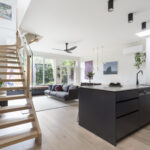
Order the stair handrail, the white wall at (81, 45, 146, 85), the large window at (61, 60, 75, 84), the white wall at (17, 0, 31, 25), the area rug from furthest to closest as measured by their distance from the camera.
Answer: the large window at (61, 60, 75, 84) < the white wall at (81, 45, 146, 85) < the area rug < the white wall at (17, 0, 31, 25) < the stair handrail

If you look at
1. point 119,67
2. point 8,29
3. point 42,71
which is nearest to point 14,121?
point 8,29

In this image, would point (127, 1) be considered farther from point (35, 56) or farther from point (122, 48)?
point (35, 56)

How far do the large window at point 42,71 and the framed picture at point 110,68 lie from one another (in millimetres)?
4162

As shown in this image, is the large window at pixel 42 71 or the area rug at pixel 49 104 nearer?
the area rug at pixel 49 104

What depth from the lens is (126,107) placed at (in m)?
2.07

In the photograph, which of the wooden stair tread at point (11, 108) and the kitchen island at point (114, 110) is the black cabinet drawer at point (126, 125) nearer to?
the kitchen island at point (114, 110)

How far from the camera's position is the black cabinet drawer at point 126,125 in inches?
76.8

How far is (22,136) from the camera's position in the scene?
1.86 meters

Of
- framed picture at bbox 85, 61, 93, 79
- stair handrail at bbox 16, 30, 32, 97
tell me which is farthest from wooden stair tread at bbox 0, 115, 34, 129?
framed picture at bbox 85, 61, 93, 79

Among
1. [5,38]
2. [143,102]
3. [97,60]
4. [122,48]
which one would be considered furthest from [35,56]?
[143,102]

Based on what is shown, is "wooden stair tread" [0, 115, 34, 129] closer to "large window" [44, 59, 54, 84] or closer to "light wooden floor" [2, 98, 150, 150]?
"light wooden floor" [2, 98, 150, 150]

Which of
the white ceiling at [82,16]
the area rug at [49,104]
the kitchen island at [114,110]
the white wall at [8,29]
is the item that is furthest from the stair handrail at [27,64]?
the area rug at [49,104]

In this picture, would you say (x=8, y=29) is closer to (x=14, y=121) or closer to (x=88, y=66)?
(x=14, y=121)

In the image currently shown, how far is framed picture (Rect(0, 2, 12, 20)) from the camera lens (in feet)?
13.8
